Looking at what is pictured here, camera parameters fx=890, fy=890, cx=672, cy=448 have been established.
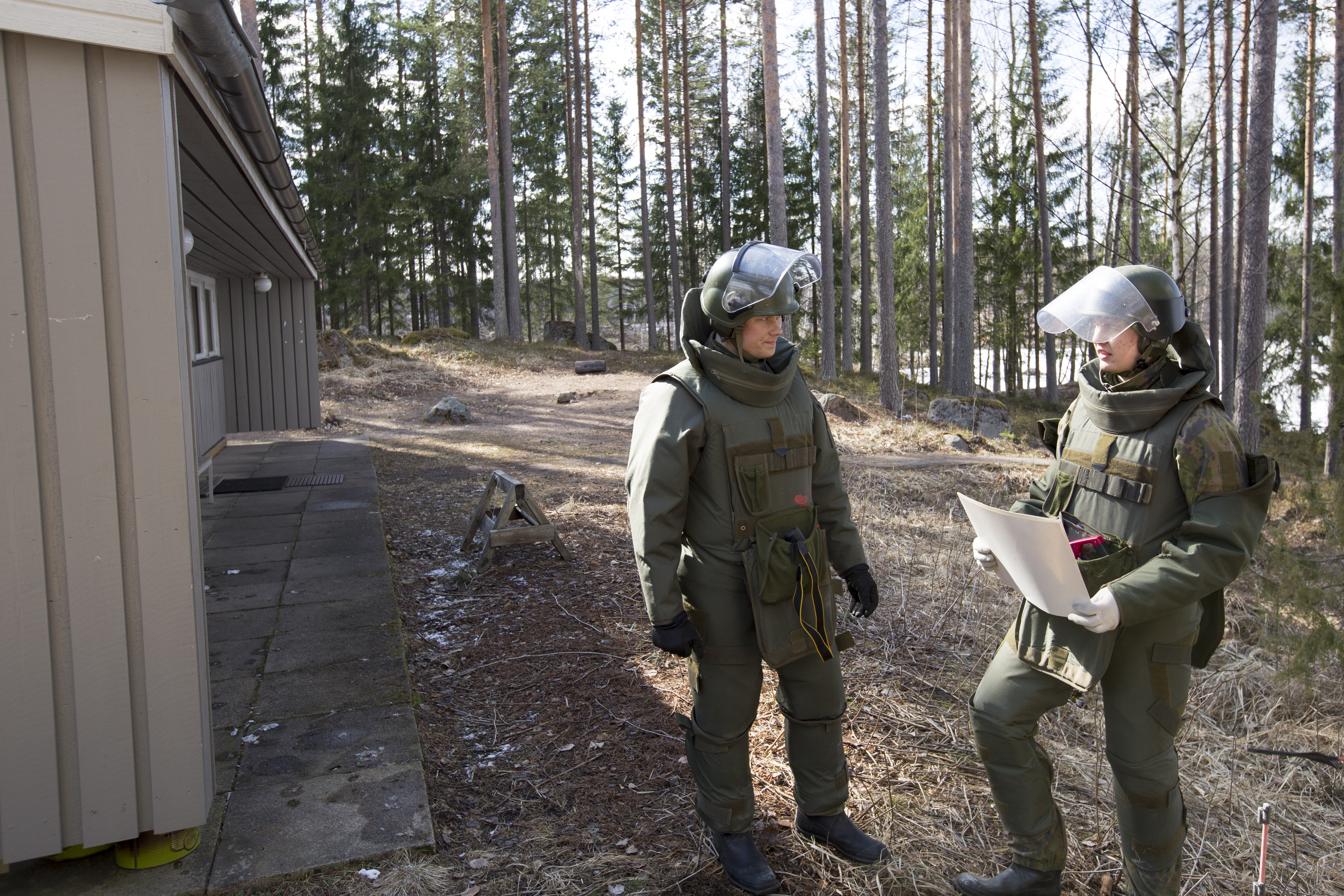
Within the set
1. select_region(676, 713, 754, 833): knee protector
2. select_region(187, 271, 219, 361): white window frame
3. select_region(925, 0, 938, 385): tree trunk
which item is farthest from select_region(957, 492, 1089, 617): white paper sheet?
select_region(925, 0, 938, 385): tree trunk

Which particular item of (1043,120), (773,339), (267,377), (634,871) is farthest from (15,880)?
(1043,120)

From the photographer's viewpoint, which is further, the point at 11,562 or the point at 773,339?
the point at 773,339

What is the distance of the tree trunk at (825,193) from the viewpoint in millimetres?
21141

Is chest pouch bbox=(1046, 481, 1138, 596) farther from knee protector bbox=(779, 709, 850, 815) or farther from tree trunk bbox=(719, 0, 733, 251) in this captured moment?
tree trunk bbox=(719, 0, 733, 251)

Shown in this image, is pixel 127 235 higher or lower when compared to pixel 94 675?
higher

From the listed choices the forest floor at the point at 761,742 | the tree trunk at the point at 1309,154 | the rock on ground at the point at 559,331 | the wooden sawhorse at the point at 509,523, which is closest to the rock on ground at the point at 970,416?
the tree trunk at the point at 1309,154

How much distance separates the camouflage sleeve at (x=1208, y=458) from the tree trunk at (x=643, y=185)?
28008 millimetres

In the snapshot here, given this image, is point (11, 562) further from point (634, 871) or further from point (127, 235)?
point (634, 871)

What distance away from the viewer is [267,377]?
12.0 metres

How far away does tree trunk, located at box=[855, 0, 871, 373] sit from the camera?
83.7 ft

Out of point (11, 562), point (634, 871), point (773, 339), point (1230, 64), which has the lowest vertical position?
point (634, 871)

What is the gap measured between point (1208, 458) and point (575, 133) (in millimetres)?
29332

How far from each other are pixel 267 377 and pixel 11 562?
33.5 feet

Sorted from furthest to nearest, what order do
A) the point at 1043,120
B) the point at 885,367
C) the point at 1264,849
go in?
1. the point at 1043,120
2. the point at 885,367
3. the point at 1264,849
